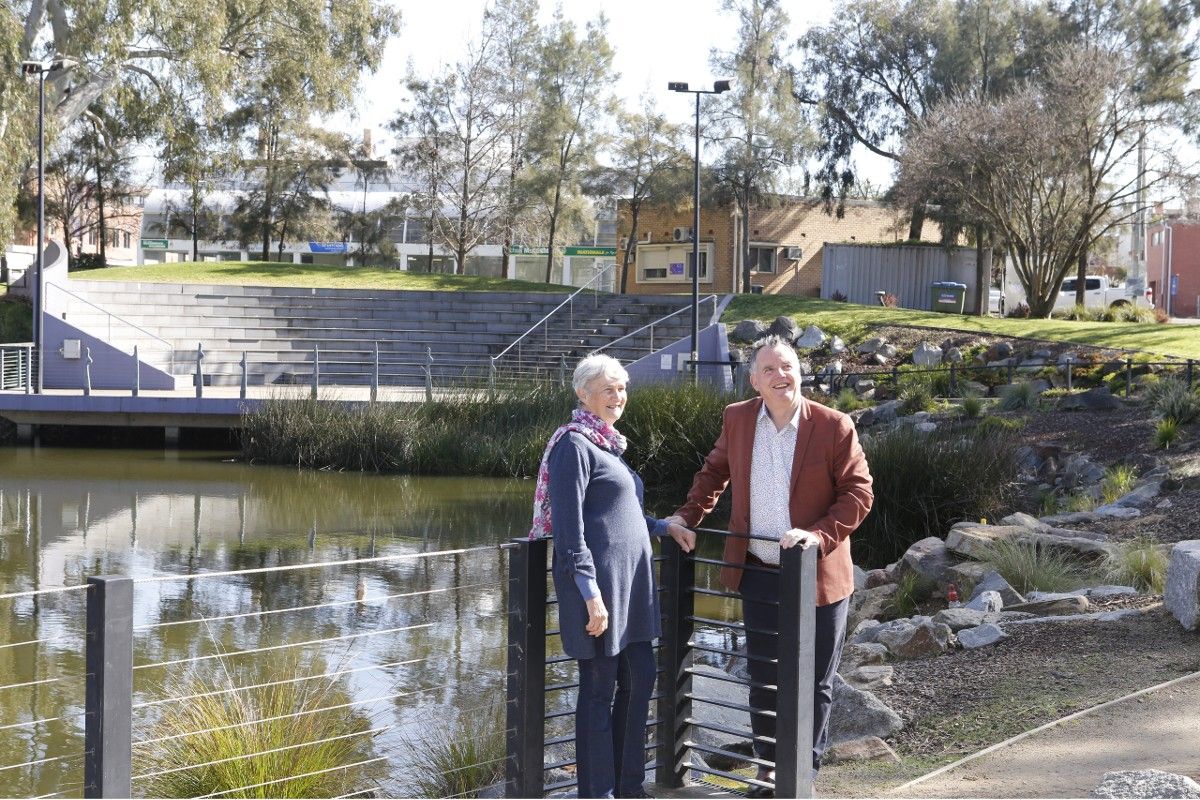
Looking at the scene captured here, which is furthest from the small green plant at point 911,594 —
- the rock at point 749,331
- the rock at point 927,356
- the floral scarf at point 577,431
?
the rock at point 749,331

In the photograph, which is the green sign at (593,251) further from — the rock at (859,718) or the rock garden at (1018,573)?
the rock at (859,718)

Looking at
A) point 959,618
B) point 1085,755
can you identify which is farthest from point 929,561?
point 1085,755

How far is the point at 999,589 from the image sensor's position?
857 centimetres

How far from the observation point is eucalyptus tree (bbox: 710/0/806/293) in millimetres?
38062

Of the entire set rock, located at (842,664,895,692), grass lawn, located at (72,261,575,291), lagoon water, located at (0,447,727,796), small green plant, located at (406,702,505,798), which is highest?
grass lawn, located at (72,261,575,291)

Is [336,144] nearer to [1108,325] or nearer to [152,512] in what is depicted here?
[1108,325]

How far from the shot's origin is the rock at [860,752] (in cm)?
543

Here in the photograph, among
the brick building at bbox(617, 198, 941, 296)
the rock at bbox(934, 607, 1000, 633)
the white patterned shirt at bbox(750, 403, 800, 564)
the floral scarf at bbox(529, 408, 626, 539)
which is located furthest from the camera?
the brick building at bbox(617, 198, 941, 296)

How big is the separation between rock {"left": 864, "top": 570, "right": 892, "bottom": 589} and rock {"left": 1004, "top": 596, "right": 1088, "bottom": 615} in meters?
2.35

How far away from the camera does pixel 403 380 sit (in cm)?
2736

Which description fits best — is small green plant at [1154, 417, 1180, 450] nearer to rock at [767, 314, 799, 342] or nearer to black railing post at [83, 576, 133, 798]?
rock at [767, 314, 799, 342]

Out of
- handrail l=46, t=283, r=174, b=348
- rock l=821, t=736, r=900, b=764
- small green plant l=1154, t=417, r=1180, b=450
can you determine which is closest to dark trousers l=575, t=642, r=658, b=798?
rock l=821, t=736, r=900, b=764

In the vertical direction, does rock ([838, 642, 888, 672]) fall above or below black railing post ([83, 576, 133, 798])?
below

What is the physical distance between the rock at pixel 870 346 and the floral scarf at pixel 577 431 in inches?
890
